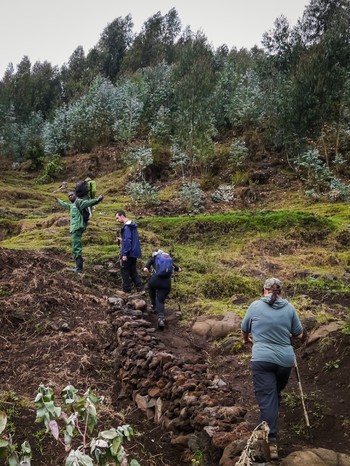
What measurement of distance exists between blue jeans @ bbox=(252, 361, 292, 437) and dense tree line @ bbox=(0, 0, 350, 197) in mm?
16094

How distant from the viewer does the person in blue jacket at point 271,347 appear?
438 cm

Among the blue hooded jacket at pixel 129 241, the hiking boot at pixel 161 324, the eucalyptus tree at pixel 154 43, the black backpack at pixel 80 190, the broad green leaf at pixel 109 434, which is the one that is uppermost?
the eucalyptus tree at pixel 154 43

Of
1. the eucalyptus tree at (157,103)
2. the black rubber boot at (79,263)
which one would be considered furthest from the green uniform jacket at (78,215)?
the eucalyptus tree at (157,103)

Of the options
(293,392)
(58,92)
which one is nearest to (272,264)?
(293,392)

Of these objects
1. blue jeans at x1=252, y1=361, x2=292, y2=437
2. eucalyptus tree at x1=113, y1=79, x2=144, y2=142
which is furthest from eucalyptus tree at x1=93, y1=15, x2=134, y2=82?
blue jeans at x1=252, y1=361, x2=292, y2=437

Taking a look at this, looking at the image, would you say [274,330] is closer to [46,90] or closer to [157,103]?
[157,103]

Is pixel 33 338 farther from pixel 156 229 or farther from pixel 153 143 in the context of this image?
pixel 153 143

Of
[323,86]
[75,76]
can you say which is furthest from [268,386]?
[75,76]

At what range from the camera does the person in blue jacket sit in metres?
4.38

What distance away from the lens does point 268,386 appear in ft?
14.5

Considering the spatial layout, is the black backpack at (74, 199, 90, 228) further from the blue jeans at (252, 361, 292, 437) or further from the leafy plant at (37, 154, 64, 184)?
the leafy plant at (37, 154, 64, 184)

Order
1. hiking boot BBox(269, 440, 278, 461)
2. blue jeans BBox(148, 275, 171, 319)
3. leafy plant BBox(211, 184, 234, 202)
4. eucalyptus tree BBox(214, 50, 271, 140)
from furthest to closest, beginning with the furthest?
eucalyptus tree BBox(214, 50, 271, 140), leafy plant BBox(211, 184, 234, 202), blue jeans BBox(148, 275, 171, 319), hiking boot BBox(269, 440, 278, 461)

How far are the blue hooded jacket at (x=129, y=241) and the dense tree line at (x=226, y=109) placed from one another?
506 inches

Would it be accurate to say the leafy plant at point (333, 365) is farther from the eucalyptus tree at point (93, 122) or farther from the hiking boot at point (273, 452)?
the eucalyptus tree at point (93, 122)
